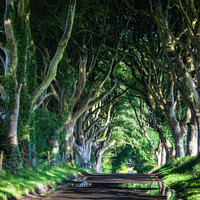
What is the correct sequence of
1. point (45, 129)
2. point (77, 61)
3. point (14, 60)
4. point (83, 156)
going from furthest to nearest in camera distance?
point (83, 156) → point (77, 61) → point (45, 129) → point (14, 60)

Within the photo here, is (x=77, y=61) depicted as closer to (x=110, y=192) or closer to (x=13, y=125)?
(x=13, y=125)

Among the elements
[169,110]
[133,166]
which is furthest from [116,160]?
[169,110]

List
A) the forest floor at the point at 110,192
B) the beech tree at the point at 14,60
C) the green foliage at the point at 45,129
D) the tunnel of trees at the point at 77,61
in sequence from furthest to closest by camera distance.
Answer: the green foliage at the point at 45,129 → the tunnel of trees at the point at 77,61 → the beech tree at the point at 14,60 → the forest floor at the point at 110,192

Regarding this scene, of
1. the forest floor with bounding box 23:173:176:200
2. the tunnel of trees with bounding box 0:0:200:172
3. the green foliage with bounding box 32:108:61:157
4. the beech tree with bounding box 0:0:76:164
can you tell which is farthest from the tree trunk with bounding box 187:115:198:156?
the beech tree with bounding box 0:0:76:164

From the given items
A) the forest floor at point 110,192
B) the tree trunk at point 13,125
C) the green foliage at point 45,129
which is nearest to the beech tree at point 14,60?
the tree trunk at point 13,125

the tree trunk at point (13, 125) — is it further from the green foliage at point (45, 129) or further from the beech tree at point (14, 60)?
the green foliage at point (45, 129)

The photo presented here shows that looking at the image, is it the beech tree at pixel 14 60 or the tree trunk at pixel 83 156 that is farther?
the tree trunk at pixel 83 156

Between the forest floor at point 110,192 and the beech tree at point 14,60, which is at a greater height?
the beech tree at point 14,60

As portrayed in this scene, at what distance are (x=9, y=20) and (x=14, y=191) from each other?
7354 millimetres

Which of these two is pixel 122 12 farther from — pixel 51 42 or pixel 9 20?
pixel 9 20

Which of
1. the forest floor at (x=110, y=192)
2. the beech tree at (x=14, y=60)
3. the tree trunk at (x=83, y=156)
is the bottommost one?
the forest floor at (x=110, y=192)

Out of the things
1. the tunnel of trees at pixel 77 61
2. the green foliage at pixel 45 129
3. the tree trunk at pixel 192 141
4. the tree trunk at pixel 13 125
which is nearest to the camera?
the tree trunk at pixel 13 125

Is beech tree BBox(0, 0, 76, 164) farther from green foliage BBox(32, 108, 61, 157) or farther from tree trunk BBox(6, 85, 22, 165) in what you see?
green foliage BBox(32, 108, 61, 157)

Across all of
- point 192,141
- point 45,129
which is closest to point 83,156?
point 45,129
